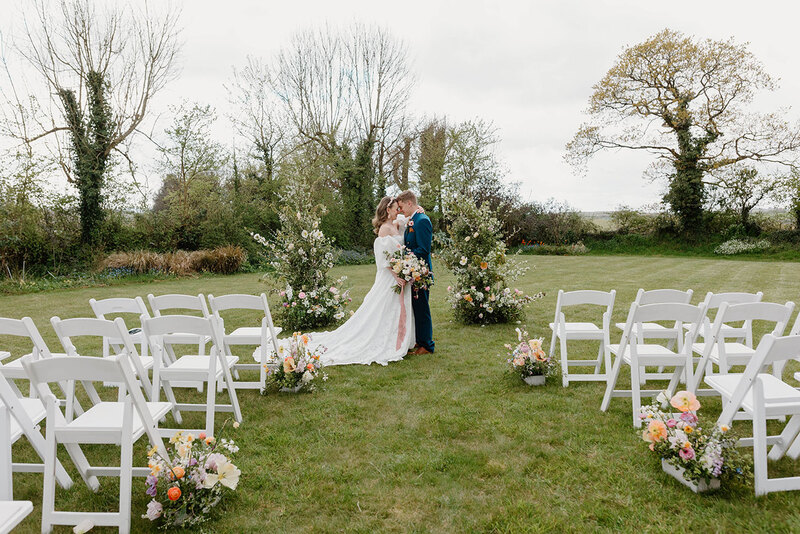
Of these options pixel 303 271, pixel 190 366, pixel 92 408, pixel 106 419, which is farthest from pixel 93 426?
pixel 303 271

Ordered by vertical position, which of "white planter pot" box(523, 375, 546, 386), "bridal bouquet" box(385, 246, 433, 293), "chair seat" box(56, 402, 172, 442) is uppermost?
"bridal bouquet" box(385, 246, 433, 293)

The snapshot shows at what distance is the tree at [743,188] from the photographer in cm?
2211

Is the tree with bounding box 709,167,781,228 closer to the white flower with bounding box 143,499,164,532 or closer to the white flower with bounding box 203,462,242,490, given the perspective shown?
the white flower with bounding box 203,462,242,490

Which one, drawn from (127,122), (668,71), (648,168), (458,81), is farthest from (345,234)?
(668,71)

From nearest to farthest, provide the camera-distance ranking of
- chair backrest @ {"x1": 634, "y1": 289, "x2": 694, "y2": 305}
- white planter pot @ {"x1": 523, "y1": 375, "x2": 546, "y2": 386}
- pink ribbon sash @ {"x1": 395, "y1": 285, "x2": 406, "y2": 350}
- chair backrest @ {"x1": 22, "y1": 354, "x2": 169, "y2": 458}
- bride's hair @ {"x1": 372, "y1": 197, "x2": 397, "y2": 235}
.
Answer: chair backrest @ {"x1": 22, "y1": 354, "x2": 169, "y2": 458} < chair backrest @ {"x1": 634, "y1": 289, "x2": 694, "y2": 305} < white planter pot @ {"x1": 523, "y1": 375, "x2": 546, "y2": 386} < pink ribbon sash @ {"x1": 395, "y1": 285, "x2": 406, "y2": 350} < bride's hair @ {"x1": 372, "y1": 197, "x2": 397, "y2": 235}

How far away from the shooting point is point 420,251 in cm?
648

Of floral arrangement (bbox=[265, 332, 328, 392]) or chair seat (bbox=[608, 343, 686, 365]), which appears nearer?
chair seat (bbox=[608, 343, 686, 365])

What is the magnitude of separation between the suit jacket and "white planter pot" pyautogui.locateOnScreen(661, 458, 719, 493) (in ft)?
12.9

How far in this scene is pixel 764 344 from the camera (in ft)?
8.60

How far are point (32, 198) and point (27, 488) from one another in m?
15.7

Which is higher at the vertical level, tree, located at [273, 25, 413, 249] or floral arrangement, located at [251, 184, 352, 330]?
tree, located at [273, 25, 413, 249]

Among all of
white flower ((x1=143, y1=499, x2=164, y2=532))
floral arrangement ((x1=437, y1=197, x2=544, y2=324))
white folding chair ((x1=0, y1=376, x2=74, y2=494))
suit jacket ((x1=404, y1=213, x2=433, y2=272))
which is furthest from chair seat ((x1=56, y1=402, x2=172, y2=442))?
floral arrangement ((x1=437, y1=197, x2=544, y2=324))

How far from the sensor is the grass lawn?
8.88 feet

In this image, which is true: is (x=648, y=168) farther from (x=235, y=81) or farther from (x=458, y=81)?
(x=235, y=81)
